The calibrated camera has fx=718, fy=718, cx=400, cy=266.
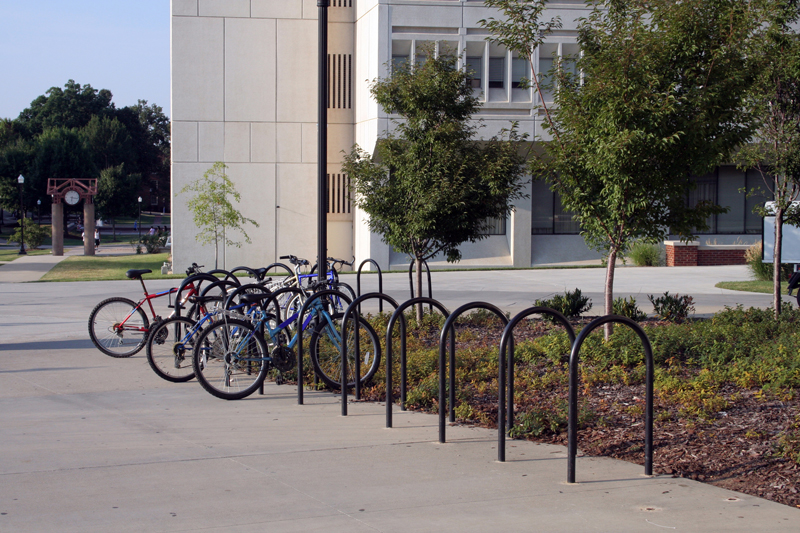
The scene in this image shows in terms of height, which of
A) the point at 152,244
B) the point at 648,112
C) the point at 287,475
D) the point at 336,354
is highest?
the point at 648,112

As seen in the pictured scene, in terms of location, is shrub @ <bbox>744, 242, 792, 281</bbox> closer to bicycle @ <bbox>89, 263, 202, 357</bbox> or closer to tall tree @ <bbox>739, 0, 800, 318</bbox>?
tall tree @ <bbox>739, 0, 800, 318</bbox>

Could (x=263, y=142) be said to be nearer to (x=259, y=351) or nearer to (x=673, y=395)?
(x=259, y=351)

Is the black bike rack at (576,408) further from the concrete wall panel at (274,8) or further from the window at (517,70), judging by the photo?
the concrete wall panel at (274,8)

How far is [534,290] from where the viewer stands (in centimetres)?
1712

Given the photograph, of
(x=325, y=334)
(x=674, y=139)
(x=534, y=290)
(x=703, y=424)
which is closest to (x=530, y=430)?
(x=703, y=424)

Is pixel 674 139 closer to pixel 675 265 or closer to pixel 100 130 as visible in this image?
pixel 675 265

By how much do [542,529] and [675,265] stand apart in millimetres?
25191

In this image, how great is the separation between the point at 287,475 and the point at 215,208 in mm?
22893

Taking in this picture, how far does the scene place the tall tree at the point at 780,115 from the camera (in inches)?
406

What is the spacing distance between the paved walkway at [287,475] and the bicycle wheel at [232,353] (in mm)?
185

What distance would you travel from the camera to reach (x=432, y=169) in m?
10.4

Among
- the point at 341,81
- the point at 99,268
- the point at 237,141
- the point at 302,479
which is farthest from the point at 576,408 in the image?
the point at 99,268

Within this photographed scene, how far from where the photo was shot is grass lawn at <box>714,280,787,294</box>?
17.3 metres

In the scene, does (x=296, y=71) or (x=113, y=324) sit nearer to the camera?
(x=113, y=324)
